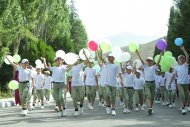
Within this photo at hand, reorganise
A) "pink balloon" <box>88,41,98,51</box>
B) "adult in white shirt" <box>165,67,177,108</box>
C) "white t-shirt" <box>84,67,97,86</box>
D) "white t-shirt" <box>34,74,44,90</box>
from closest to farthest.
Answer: "pink balloon" <box>88,41,98,51</box>, "white t-shirt" <box>84,67,97,86</box>, "adult in white shirt" <box>165,67,177,108</box>, "white t-shirt" <box>34,74,44,90</box>

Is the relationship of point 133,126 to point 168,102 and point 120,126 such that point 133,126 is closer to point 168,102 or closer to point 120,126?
point 120,126

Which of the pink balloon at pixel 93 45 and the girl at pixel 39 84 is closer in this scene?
the pink balloon at pixel 93 45

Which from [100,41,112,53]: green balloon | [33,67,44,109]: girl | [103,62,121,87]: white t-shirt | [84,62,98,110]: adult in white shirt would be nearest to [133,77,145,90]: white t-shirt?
[84,62,98,110]: adult in white shirt

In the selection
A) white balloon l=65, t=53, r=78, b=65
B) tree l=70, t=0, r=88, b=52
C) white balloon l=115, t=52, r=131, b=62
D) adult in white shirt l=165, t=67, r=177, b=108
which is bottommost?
adult in white shirt l=165, t=67, r=177, b=108

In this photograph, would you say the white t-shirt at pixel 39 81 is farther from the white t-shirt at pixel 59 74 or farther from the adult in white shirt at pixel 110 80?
the adult in white shirt at pixel 110 80

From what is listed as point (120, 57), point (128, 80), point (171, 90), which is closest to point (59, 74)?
point (120, 57)

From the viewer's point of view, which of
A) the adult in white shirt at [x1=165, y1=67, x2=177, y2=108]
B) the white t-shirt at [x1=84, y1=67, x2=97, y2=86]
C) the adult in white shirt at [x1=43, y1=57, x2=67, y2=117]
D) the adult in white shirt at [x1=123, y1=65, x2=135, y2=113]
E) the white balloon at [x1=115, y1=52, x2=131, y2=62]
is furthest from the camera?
the adult in white shirt at [x1=165, y1=67, x2=177, y2=108]

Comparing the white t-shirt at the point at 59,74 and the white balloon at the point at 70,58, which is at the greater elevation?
the white balloon at the point at 70,58

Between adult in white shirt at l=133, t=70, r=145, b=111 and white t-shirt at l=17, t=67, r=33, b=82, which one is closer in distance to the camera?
white t-shirt at l=17, t=67, r=33, b=82

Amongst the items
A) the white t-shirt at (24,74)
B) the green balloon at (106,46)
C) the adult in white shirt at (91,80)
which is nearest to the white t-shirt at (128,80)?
the adult in white shirt at (91,80)

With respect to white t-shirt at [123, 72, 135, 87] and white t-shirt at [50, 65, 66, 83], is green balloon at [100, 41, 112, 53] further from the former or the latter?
white t-shirt at [50, 65, 66, 83]

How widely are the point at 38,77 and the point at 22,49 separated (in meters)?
26.0

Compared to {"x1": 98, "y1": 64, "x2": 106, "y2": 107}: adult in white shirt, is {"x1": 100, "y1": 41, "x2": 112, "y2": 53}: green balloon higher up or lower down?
higher up

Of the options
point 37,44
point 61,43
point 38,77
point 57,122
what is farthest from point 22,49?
point 57,122
